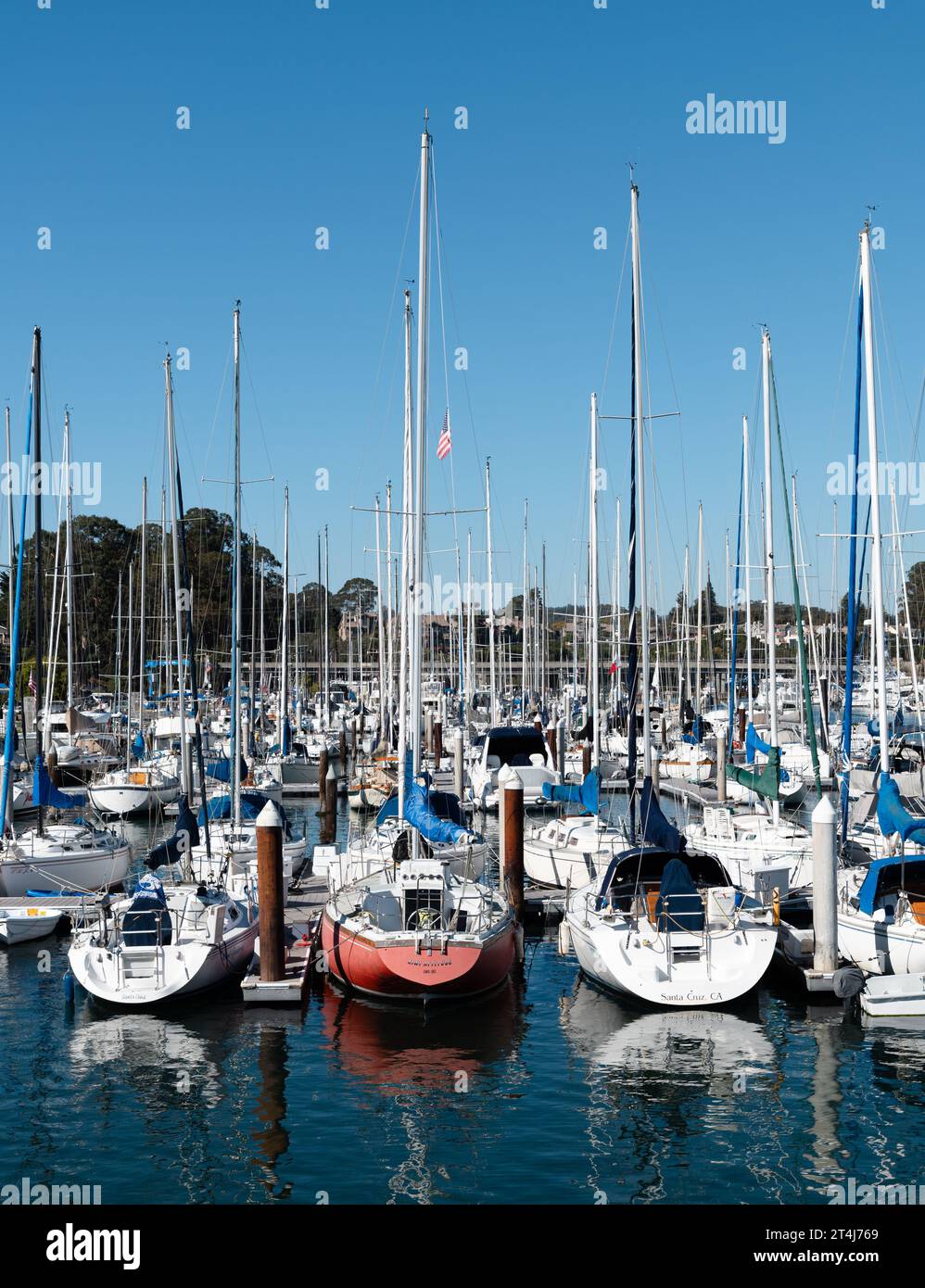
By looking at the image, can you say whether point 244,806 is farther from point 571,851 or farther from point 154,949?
point 154,949

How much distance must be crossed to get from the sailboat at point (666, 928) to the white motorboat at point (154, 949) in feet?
22.5

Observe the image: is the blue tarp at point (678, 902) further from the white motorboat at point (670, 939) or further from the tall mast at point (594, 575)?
the tall mast at point (594, 575)

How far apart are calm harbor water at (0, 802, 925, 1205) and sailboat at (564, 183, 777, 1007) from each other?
0.73 meters

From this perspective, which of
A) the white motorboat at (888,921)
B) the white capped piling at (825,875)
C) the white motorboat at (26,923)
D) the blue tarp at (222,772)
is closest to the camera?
the white capped piling at (825,875)

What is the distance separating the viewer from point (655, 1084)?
18.8 meters

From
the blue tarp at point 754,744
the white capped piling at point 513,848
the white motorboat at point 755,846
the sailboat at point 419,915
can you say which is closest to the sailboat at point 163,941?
the sailboat at point 419,915

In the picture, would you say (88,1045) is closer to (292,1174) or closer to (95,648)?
(292,1174)

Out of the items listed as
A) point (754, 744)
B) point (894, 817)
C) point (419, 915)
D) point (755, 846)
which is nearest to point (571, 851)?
point (755, 846)

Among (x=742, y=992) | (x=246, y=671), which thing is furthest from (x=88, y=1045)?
(x=246, y=671)

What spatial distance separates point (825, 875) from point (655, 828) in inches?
168

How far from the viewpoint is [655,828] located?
83.3 ft

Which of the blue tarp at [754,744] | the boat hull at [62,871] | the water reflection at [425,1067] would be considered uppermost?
the blue tarp at [754,744]

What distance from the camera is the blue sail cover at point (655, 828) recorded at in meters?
25.3

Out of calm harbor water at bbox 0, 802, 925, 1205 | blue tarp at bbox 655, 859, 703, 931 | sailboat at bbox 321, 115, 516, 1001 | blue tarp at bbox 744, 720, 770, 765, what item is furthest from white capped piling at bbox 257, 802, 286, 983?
blue tarp at bbox 744, 720, 770, 765
